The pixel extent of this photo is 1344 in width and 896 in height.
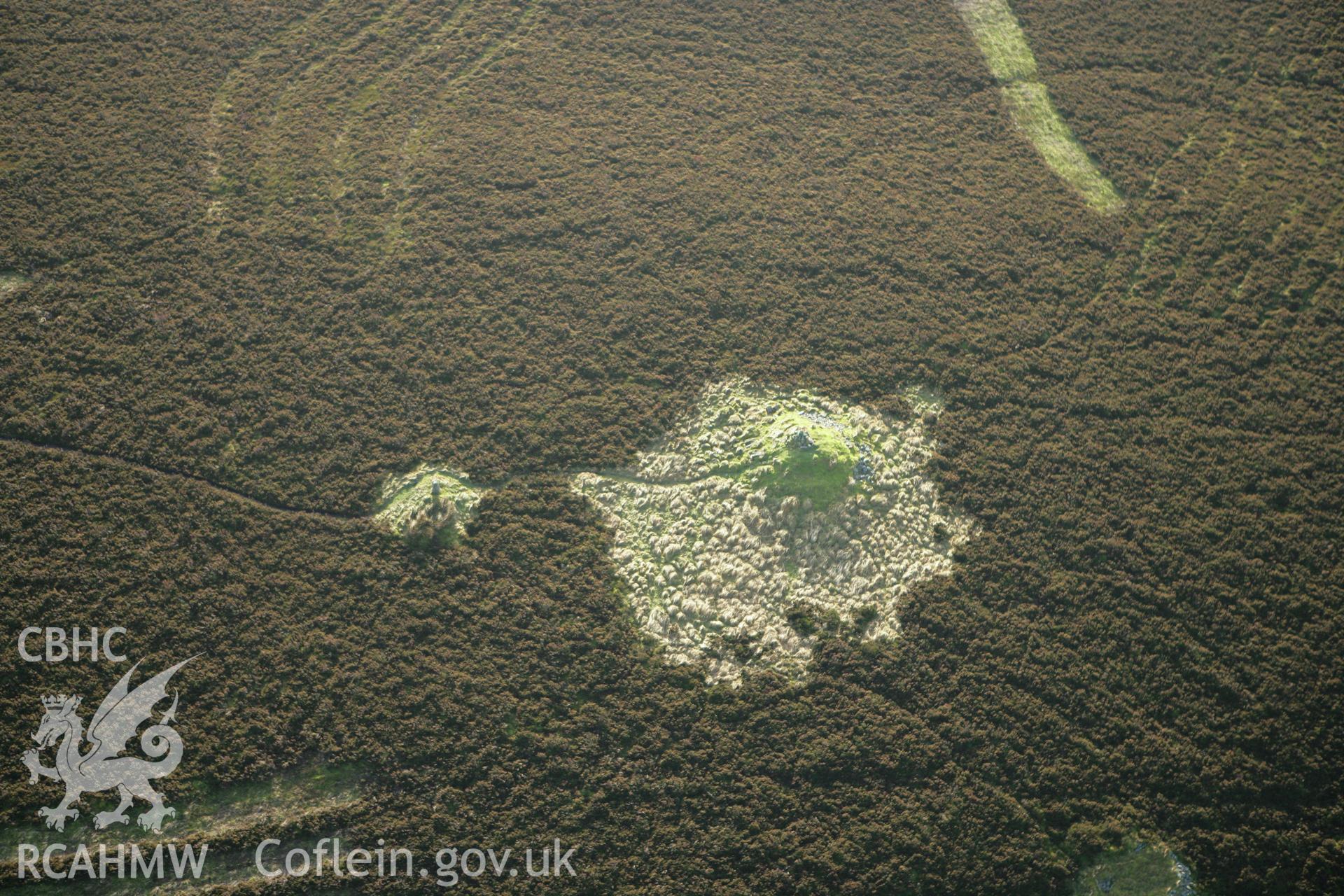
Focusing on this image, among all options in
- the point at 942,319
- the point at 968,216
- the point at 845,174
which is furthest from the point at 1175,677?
the point at 845,174

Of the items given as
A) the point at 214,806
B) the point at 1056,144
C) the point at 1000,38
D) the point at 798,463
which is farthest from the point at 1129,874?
the point at 1000,38

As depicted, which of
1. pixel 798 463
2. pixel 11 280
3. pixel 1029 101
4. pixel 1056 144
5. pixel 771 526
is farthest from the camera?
pixel 1029 101

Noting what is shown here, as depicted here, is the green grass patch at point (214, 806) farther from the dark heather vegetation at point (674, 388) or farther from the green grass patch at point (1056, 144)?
the green grass patch at point (1056, 144)

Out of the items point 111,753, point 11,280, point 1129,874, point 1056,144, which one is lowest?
→ point 1129,874

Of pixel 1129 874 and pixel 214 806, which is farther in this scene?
pixel 214 806

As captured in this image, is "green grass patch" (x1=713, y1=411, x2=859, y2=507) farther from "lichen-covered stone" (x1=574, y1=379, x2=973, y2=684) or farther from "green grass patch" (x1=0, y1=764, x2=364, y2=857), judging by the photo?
"green grass patch" (x1=0, y1=764, x2=364, y2=857)

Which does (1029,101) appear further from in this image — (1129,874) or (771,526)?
(1129,874)

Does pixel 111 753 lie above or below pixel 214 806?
above

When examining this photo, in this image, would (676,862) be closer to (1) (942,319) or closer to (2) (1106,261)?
(1) (942,319)
